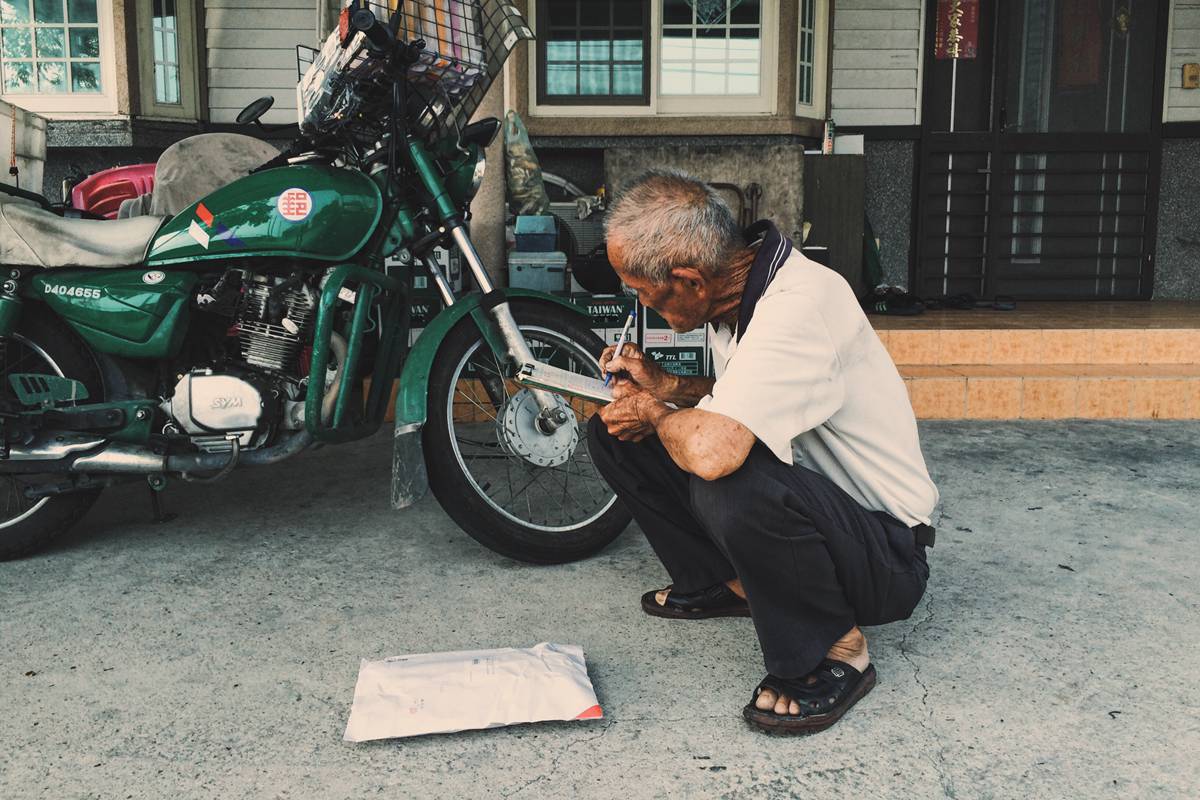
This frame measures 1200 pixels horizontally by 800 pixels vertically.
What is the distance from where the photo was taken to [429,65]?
2785mm

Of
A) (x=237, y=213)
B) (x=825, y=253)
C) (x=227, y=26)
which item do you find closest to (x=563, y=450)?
(x=237, y=213)

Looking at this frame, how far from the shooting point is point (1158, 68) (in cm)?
730

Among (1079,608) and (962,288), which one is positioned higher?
(962,288)

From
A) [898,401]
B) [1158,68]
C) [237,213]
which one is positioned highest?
[1158,68]

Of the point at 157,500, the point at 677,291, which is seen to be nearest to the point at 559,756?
the point at 677,291

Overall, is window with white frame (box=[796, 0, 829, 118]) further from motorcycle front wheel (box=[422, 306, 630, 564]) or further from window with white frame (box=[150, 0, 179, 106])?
motorcycle front wheel (box=[422, 306, 630, 564])

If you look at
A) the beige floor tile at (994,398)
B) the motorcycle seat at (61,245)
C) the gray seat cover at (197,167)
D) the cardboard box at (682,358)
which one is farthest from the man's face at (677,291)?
the beige floor tile at (994,398)

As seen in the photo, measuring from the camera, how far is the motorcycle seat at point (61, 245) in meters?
2.91

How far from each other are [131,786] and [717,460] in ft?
3.83

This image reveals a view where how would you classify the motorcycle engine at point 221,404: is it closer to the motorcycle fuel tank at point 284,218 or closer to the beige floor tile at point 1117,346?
the motorcycle fuel tank at point 284,218

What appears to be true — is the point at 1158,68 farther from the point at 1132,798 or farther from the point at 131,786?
the point at 131,786

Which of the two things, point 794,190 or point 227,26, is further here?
point 227,26

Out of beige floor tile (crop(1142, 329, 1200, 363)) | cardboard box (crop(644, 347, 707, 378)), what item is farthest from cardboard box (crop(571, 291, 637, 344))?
beige floor tile (crop(1142, 329, 1200, 363))

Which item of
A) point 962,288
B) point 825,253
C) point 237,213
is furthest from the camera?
point 962,288
